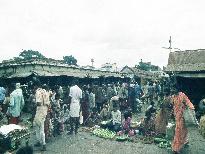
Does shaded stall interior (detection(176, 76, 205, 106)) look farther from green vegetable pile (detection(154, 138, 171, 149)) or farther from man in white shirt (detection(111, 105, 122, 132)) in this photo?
green vegetable pile (detection(154, 138, 171, 149))

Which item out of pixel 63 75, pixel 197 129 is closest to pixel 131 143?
pixel 197 129

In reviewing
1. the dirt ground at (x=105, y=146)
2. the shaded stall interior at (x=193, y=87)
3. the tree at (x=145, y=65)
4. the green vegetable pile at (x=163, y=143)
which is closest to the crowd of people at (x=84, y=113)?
the dirt ground at (x=105, y=146)

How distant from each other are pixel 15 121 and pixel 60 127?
200 cm

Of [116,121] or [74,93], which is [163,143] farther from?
[74,93]

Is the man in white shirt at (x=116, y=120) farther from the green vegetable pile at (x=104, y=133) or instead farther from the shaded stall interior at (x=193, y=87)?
the shaded stall interior at (x=193, y=87)

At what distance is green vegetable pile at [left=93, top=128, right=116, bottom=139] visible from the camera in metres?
11.8

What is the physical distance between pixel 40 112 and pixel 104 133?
3.47m

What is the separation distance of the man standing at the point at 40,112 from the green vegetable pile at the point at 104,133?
2912 millimetres

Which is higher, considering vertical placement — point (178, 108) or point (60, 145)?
point (178, 108)

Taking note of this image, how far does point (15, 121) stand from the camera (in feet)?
40.3

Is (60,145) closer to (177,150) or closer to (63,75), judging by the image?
(177,150)

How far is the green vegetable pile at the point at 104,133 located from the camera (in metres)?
11.8

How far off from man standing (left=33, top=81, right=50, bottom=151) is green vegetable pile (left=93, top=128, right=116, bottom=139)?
9.55ft

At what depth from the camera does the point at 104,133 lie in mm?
12164
